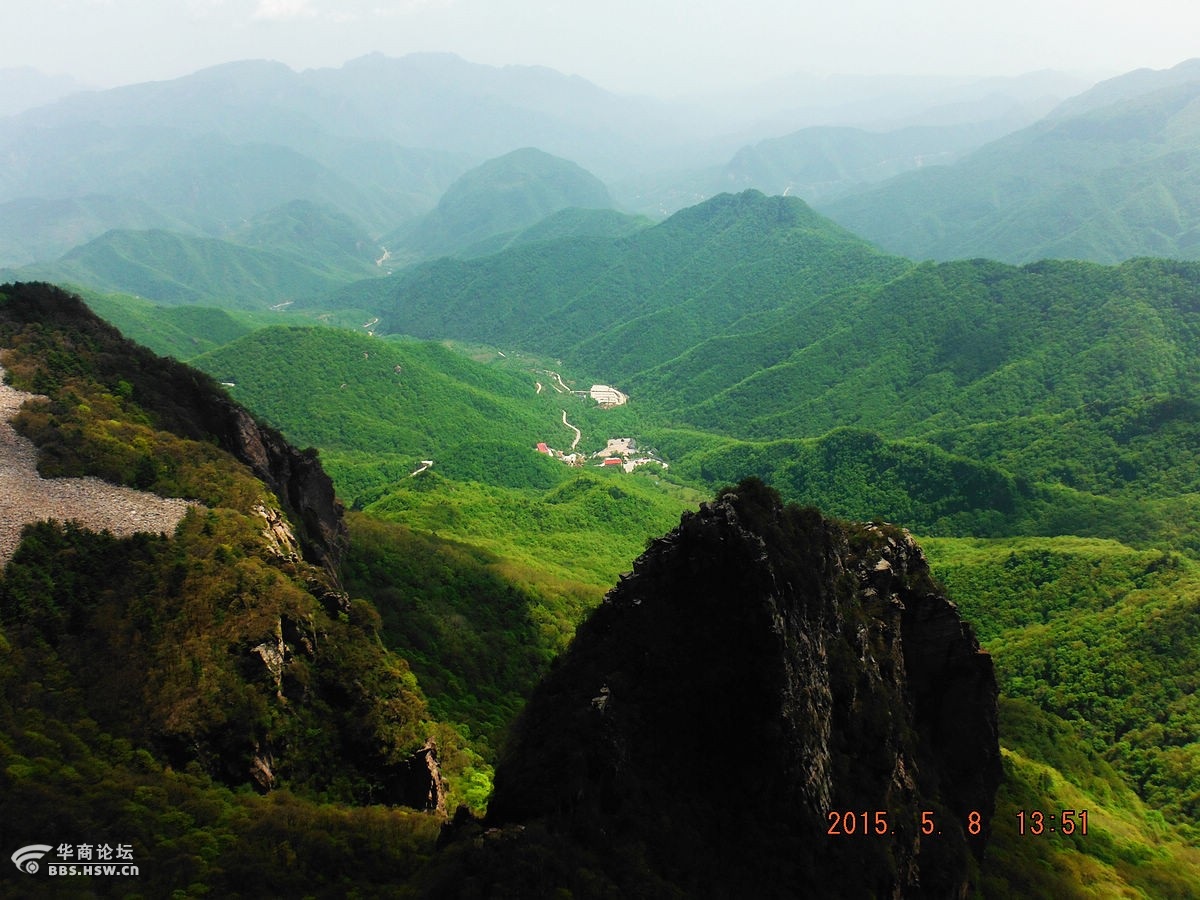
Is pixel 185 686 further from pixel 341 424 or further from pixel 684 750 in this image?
pixel 341 424

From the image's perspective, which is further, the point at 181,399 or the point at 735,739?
the point at 181,399

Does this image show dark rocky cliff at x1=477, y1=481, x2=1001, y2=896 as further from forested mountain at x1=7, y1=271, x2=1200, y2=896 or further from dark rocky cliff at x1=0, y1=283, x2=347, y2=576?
dark rocky cliff at x1=0, y1=283, x2=347, y2=576

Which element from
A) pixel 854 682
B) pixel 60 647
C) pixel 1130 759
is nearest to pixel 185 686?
pixel 60 647

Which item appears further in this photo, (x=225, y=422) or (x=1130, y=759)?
(x=1130, y=759)

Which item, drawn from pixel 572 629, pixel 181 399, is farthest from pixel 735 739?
pixel 181 399

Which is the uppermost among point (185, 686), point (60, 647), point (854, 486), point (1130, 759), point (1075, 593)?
point (60, 647)

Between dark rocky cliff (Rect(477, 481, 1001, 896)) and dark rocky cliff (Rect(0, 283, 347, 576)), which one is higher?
dark rocky cliff (Rect(0, 283, 347, 576))

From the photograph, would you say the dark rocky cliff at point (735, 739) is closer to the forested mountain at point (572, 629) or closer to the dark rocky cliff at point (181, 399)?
the forested mountain at point (572, 629)

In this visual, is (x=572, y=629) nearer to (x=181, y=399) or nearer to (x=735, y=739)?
→ (x=181, y=399)

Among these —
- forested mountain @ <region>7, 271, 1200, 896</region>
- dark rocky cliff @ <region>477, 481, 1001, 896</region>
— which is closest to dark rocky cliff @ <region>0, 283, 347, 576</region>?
forested mountain @ <region>7, 271, 1200, 896</region>
